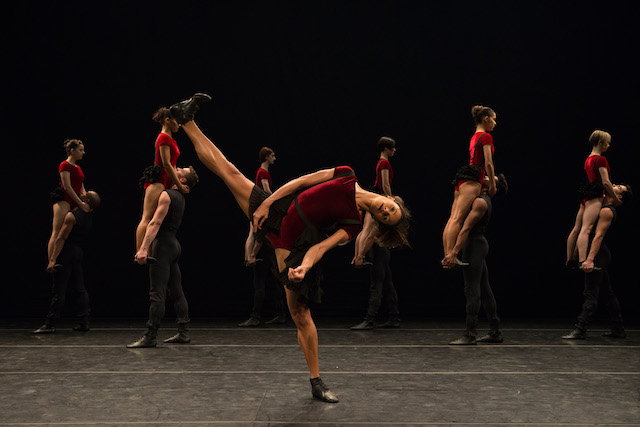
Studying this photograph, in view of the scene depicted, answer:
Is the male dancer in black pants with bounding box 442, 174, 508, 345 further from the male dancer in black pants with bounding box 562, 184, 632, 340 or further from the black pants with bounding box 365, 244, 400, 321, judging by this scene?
the black pants with bounding box 365, 244, 400, 321

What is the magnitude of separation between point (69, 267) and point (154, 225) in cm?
159

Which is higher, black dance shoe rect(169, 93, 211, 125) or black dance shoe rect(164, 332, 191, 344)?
black dance shoe rect(169, 93, 211, 125)

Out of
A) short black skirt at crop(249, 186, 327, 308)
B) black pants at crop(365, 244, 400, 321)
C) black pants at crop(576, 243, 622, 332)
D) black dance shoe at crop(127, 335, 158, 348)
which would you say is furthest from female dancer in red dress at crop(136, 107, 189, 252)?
black pants at crop(576, 243, 622, 332)

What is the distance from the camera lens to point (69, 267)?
645cm

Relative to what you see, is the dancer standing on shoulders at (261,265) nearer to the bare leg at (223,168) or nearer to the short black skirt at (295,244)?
the bare leg at (223,168)

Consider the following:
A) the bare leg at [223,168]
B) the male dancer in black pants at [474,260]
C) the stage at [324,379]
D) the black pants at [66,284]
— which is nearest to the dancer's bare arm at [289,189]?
the bare leg at [223,168]

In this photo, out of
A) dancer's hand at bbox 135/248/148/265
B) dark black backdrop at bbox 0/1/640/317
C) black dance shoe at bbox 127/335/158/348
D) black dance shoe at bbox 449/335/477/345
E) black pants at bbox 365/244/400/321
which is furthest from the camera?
dark black backdrop at bbox 0/1/640/317

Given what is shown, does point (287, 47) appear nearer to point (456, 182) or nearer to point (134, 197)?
point (134, 197)

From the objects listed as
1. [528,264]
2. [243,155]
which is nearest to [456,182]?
[528,264]

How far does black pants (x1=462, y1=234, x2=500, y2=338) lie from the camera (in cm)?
560

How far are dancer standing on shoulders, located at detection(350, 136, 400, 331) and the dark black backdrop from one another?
3.16ft

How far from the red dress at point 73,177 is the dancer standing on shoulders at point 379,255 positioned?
2.88m

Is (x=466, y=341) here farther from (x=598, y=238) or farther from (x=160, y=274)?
(x=160, y=274)

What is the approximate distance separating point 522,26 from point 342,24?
216 centimetres
